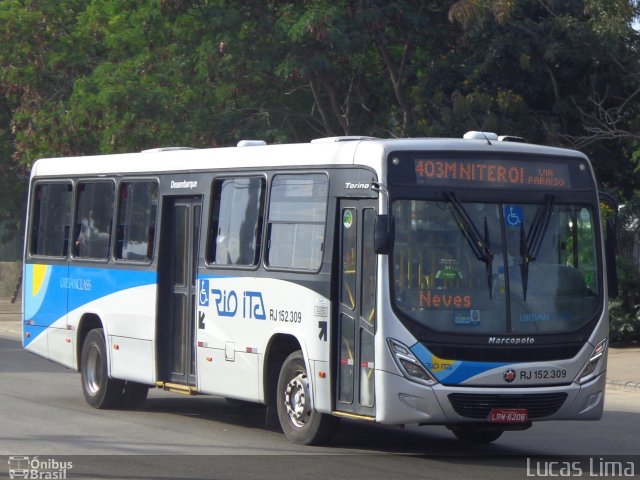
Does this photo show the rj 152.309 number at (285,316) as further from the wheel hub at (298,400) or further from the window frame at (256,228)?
the window frame at (256,228)

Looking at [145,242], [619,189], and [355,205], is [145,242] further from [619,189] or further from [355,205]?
[619,189]

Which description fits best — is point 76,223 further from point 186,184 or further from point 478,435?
point 478,435

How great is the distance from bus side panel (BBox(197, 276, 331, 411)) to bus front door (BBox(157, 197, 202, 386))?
268mm

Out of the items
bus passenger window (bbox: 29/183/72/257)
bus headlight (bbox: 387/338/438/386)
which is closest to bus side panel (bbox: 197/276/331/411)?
bus headlight (bbox: 387/338/438/386)

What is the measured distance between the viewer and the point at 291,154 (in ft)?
39.4

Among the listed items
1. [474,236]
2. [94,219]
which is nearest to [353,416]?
[474,236]

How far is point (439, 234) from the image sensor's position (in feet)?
35.2

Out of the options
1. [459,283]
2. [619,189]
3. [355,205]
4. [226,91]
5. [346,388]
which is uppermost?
[226,91]

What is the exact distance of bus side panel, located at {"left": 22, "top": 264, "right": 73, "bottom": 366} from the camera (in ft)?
51.7

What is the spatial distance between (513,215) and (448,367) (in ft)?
5.02

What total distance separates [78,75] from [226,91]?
5083 millimetres

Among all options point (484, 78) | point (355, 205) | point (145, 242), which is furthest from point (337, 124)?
point (355, 205)

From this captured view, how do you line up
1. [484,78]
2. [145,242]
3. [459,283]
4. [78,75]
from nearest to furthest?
[459,283] < [145,242] < [484,78] < [78,75]

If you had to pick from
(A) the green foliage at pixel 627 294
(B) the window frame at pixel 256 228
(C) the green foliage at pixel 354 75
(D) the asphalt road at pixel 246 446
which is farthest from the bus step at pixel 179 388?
(A) the green foliage at pixel 627 294
